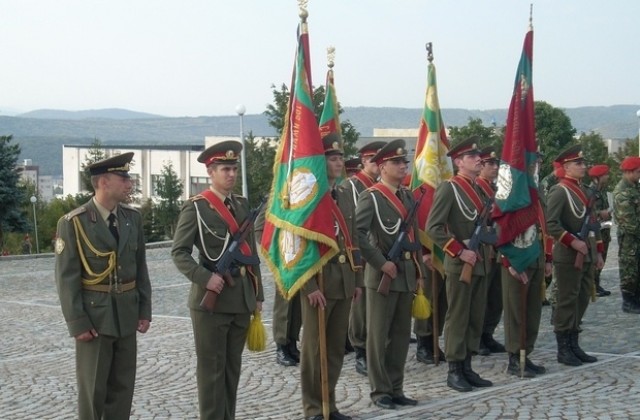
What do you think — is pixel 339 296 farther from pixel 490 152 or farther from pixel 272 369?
pixel 490 152

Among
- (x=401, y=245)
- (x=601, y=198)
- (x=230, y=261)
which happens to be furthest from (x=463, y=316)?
(x=601, y=198)

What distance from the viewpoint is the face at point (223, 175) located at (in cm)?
766

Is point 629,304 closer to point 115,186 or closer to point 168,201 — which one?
point 115,186

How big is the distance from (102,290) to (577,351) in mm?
5126

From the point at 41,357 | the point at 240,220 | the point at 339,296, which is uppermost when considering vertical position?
the point at 240,220

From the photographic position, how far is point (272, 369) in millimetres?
10508

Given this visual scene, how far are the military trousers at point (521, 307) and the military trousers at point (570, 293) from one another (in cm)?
39

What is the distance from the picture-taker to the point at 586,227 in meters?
10.6

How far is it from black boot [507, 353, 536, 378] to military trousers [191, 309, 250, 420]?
314cm

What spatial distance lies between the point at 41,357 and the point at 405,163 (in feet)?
16.2

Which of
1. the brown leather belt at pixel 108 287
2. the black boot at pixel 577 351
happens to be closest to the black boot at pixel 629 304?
the black boot at pixel 577 351

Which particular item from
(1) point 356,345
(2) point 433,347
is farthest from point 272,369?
(2) point 433,347

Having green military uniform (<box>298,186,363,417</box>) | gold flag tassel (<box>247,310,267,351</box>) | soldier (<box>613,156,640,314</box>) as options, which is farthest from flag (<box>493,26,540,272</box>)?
soldier (<box>613,156,640,314</box>)

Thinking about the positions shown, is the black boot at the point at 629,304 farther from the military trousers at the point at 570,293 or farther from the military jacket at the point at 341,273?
the military jacket at the point at 341,273
